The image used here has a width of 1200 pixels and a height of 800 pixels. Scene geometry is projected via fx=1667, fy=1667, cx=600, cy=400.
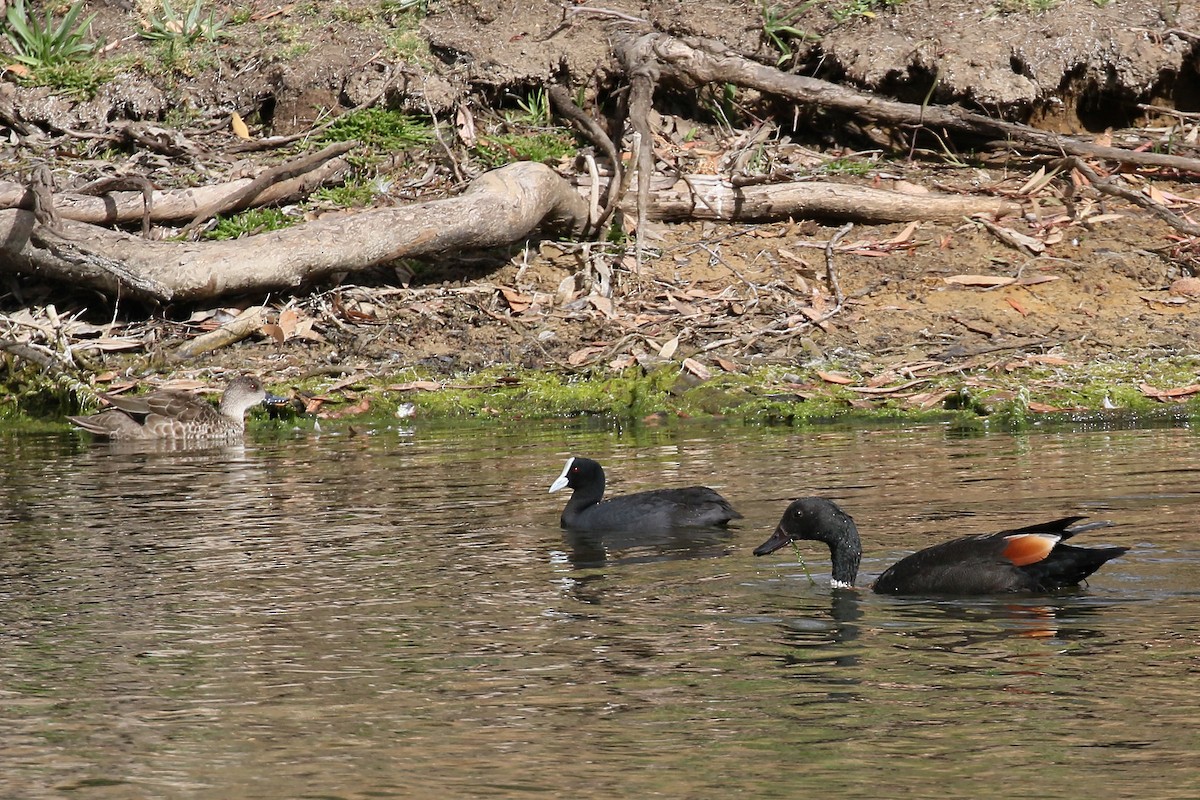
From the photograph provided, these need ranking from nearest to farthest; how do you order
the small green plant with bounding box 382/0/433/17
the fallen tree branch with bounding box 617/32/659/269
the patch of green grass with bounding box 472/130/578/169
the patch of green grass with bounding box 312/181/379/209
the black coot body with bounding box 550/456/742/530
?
the black coot body with bounding box 550/456/742/530 → the fallen tree branch with bounding box 617/32/659/269 → the patch of green grass with bounding box 312/181/379/209 → the patch of green grass with bounding box 472/130/578/169 → the small green plant with bounding box 382/0/433/17

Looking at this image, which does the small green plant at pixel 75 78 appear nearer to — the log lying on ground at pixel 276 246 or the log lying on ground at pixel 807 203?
the log lying on ground at pixel 276 246

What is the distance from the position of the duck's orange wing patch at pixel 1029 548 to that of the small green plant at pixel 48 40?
15.3m

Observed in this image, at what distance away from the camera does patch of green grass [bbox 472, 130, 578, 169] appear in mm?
18906

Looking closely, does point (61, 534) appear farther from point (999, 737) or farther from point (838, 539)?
point (999, 737)

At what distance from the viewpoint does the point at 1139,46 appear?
1866 cm

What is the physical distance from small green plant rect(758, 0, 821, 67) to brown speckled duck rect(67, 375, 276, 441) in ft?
25.0

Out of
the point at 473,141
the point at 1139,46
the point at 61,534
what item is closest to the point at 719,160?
the point at 473,141

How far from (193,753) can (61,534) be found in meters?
5.10

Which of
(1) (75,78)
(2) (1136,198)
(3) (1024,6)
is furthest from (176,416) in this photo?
(3) (1024,6)

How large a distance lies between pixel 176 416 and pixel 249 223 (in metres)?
2.97

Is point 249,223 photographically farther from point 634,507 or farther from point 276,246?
point 634,507

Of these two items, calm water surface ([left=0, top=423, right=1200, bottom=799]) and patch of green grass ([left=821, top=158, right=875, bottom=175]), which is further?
patch of green grass ([left=821, top=158, right=875, bottom=175])

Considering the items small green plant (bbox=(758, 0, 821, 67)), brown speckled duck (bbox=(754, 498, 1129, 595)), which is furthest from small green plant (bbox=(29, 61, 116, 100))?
brown speckled duck (bbox=(754, 498, 1129, 595))

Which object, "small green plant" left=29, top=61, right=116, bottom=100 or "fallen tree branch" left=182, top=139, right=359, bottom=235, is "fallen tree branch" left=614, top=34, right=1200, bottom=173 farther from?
"small green plant" left=29, top=61, right=116, bottom=100
